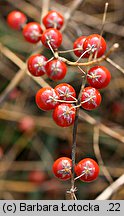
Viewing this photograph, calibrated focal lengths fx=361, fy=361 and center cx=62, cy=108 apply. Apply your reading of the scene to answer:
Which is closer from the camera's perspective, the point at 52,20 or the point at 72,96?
the point at 72,96

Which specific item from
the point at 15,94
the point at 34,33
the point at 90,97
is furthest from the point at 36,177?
the point at 90,97

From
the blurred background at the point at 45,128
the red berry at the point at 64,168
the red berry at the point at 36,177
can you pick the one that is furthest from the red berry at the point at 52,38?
the red berry at the point at 36,177

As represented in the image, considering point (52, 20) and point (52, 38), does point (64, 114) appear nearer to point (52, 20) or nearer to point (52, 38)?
point (52, 38)

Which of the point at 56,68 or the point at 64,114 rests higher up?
the point at 56,68

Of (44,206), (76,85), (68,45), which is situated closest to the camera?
(44,206)

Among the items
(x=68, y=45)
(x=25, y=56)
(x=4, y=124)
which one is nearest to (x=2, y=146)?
(x=4, y=124)

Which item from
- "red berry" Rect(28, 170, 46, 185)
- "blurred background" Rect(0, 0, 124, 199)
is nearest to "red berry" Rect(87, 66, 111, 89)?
"blurred background" Rect(0, 0, 124, 199)

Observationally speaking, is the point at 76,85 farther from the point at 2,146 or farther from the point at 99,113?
the point at 2,146
